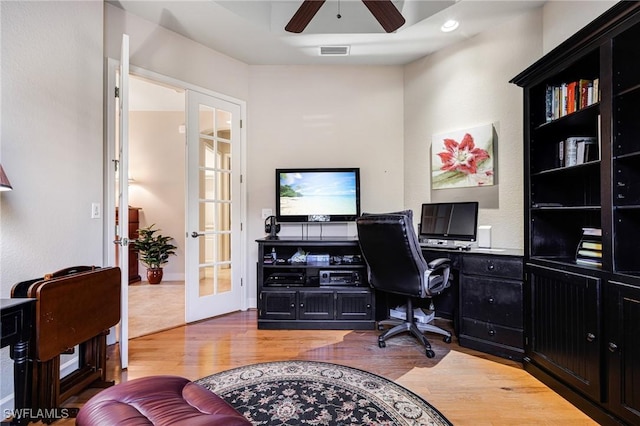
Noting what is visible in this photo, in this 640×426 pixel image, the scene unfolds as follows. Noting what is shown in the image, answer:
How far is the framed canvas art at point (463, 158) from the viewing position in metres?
2.82

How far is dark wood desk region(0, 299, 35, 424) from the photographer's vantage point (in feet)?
4.36

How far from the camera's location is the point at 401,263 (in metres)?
2.37

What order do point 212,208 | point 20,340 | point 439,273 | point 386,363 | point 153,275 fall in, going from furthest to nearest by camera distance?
point 153,275
point 212,208
point 439,273
point 386,363
point 20,340

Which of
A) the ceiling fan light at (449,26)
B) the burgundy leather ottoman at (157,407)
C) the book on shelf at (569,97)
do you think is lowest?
the burgundy leather ottoman at (157,407)

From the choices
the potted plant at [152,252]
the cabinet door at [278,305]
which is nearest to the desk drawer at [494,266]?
the cabinet door at [278,305]

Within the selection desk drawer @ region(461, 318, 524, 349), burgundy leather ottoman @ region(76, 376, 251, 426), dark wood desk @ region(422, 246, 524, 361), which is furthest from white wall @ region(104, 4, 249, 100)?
desk drawer @ region(461, 318, 524, 349)

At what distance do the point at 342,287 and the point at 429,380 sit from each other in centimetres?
117

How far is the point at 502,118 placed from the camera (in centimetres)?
273

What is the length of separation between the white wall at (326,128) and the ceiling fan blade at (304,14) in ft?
4.77

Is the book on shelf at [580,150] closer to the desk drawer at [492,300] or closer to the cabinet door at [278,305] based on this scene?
the desk drawer at [492,300]

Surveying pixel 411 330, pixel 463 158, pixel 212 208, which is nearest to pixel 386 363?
pixel 411 330

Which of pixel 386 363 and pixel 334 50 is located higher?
pixel 334 50

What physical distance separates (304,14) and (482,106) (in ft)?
6.32

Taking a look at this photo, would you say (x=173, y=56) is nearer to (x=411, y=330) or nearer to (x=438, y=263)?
(x=438, y=263)
